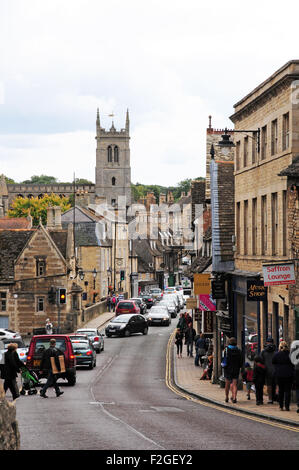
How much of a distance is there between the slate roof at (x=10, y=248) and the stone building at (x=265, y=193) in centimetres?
3517

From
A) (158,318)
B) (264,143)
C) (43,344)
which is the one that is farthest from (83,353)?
(158,318)

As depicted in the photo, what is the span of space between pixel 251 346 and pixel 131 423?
42.2ft

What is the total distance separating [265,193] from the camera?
27.5m

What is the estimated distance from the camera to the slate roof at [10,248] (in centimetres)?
6462

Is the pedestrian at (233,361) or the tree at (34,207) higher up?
the tree at (34,207)

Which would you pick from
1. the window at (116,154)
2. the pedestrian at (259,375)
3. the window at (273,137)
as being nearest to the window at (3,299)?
the window at (273,137)

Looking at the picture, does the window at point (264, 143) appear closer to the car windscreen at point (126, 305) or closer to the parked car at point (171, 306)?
the car windscreen at point (126, 305)

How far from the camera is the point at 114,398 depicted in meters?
25.5

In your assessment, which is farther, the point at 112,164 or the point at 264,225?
the point at 112,164

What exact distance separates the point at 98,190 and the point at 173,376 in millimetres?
151511

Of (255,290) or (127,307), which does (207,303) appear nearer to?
(255,290)

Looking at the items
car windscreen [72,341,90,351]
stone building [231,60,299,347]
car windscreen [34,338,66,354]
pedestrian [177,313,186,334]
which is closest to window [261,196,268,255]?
stone building [231,60,299,347]

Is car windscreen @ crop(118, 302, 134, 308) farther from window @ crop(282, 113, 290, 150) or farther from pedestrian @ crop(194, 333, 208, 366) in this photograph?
window @ crop(282, 113, 290, 150)

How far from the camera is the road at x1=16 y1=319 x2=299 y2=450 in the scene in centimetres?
1377
